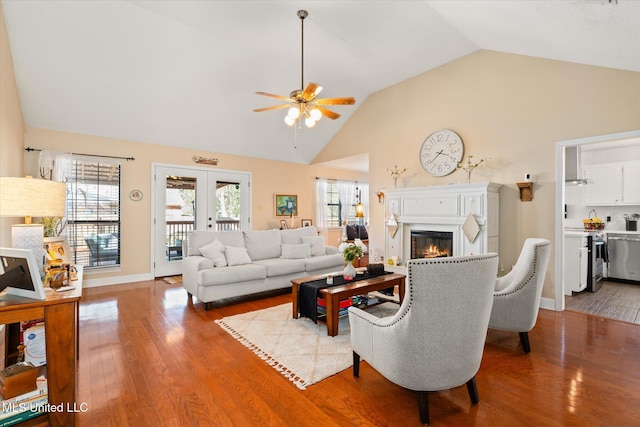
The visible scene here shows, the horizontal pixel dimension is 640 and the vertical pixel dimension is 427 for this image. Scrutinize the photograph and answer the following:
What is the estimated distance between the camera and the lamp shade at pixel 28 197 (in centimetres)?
186

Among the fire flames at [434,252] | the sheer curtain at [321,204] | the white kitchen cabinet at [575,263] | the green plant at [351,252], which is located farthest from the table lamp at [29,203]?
the sheer curtain at [321,204]

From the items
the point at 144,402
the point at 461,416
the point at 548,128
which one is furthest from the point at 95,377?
the point at 548,128

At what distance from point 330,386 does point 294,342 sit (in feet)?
2.61

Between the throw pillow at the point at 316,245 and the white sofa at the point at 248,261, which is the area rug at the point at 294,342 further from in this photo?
the throw pillow at the point at 316,245

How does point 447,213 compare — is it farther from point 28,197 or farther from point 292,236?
point 28,197

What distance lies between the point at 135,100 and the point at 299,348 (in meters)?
4.67

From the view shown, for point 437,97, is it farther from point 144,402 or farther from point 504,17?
point 144,402

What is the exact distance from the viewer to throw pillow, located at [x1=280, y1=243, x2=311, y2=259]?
5.01 meters

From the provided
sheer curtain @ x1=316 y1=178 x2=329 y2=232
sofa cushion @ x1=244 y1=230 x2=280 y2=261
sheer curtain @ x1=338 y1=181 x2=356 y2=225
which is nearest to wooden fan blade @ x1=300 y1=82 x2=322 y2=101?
sofa cushion @ x1=244 y1=230 x2=280 y2=261

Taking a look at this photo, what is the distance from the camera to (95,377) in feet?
7.61

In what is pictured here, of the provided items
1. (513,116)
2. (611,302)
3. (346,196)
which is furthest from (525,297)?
(346,196)

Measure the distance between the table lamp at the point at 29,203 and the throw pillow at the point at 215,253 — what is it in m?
2.13

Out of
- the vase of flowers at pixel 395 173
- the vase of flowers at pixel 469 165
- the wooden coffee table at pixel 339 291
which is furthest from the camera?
the vase of flowers at pixel 395 173

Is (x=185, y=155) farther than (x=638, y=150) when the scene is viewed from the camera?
Yes
